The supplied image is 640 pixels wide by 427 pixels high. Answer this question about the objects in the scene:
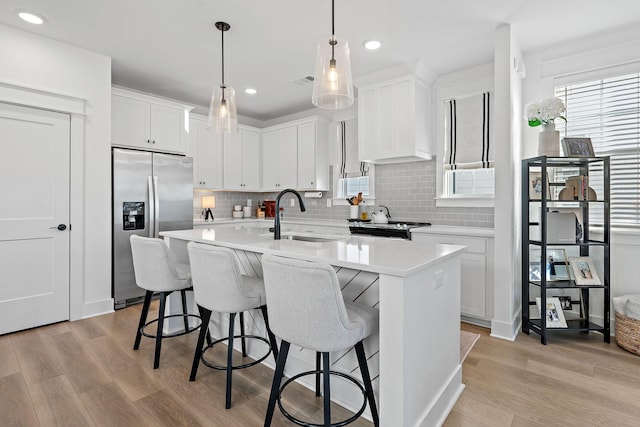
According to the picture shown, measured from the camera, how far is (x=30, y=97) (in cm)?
306

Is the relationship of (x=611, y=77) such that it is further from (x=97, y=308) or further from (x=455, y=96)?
(x=97, y=308)

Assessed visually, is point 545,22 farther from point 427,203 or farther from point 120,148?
point 120,148

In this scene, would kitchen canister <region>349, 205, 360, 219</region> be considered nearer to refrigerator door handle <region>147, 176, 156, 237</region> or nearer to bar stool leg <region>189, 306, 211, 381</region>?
refrigerator door handle <region>147, 176, 156, 237</region>

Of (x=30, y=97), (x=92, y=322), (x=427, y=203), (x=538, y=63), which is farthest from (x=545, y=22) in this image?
(x=92, y=322)

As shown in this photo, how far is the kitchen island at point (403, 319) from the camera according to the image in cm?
148

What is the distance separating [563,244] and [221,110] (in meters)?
3.08

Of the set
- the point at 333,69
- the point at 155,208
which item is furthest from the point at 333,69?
the point at 155,208

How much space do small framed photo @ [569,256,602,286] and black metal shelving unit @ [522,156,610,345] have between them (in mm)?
53

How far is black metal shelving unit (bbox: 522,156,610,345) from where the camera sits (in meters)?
2.86

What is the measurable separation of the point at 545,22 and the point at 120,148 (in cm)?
427

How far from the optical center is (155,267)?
240 centimetres

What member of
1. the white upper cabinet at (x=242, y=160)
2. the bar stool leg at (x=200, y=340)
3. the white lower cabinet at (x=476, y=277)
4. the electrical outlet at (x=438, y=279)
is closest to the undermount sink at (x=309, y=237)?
the bar stool leg at (x=200, y=340)

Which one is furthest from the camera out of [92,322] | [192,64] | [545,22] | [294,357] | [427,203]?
[427,203]

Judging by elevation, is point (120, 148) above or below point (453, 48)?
below
